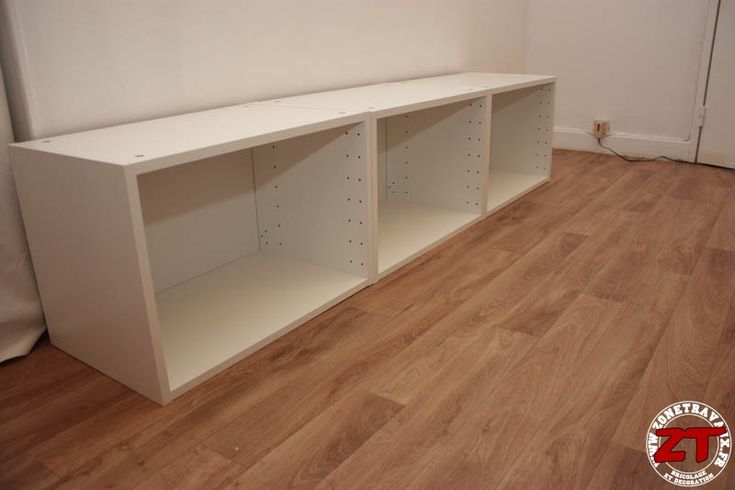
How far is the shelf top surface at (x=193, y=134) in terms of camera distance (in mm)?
956

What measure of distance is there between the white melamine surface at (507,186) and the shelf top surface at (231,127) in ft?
1.28

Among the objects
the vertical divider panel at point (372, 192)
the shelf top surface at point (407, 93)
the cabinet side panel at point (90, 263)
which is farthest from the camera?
the shelf top surface at point (407, 93)

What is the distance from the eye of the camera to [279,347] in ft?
3.88

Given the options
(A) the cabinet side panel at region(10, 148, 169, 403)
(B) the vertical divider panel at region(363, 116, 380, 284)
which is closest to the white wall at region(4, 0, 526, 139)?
(A) the cabinet side panel at region(10, 148, 169, 403)

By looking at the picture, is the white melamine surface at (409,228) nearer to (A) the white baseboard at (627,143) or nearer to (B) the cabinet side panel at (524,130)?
(B) the cabinet side panel at (524,130)

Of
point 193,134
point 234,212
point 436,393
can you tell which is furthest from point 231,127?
point 436,393

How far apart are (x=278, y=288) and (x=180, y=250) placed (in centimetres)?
25

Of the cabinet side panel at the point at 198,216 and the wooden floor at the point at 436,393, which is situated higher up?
the cabinet side panel at the point at 198,216

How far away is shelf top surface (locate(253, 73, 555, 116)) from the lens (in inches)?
56.8

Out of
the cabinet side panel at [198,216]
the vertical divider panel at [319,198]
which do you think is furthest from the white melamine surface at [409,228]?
the cabinet side panel at [198,216]

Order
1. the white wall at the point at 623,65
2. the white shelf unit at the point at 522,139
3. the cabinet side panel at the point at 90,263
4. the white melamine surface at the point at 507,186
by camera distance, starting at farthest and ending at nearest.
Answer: the white wall at the point at 623,65 → the white shelf unit at the point at 522,139 → the white melamine surface at the point at 507,186 → the cabinet side panel at the point at 90,263

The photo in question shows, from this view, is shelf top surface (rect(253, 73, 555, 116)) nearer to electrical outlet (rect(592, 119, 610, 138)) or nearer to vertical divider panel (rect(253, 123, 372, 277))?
Answer: vertical divider panel (rect(253, 123, 372, 277))

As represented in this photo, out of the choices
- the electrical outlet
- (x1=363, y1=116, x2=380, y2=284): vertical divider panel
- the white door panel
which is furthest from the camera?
the electrical outlet

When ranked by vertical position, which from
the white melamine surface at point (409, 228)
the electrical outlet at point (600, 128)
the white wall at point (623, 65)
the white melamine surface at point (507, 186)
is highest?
the white wall at point (623, 65)
